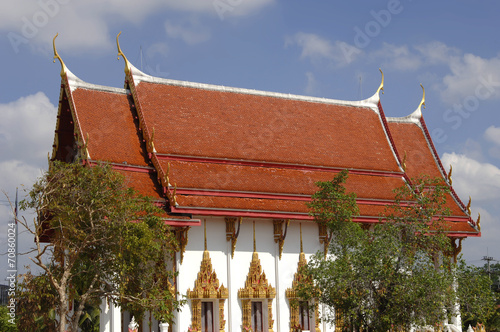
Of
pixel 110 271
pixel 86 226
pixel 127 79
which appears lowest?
pixel 110 271

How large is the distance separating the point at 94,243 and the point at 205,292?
5.41 meters

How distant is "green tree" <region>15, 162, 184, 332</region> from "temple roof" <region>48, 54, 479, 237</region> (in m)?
3.62

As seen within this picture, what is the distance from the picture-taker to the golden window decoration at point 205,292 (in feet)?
73.8

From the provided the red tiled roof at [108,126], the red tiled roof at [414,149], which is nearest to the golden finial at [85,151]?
the red tiled roof at [108,126]

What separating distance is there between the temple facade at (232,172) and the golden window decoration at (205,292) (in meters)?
0.04

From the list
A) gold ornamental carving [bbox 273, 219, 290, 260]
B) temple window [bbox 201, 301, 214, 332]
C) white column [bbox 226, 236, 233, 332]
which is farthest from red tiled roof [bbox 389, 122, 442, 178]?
temple window [bbox 201, 301, 214, 332]

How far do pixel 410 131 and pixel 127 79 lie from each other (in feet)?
42.8

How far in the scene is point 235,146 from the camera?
1032 inches

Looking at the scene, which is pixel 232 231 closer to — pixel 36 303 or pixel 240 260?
pixel 240 260

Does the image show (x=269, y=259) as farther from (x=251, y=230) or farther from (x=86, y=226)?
(x=86, y=226)

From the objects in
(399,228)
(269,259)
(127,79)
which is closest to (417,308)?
(399,228)

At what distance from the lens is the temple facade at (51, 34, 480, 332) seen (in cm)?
2300

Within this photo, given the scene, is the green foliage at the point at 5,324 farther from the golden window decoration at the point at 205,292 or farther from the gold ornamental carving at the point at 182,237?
the gold ornamental carving at the point at 182,237

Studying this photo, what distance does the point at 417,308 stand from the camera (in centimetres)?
1780
